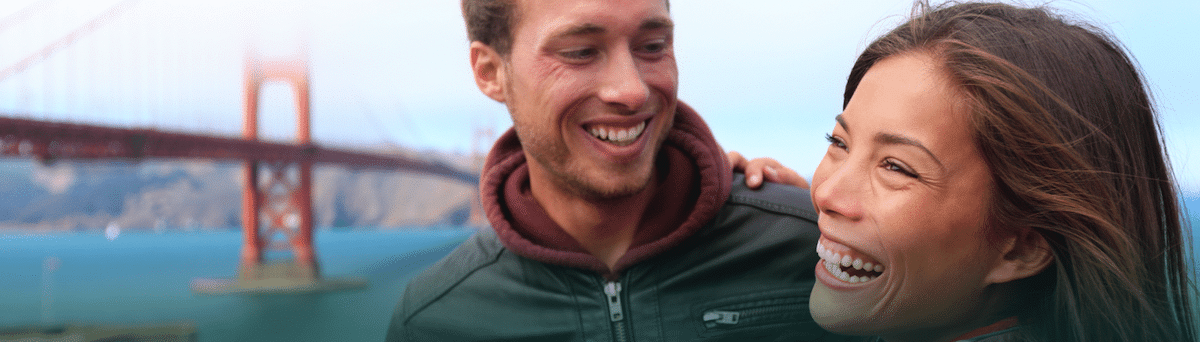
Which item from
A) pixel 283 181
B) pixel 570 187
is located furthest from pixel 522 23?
pixel 283 181

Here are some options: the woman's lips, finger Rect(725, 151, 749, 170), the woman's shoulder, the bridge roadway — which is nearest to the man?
finger Rect(725, 151, 749, 170)

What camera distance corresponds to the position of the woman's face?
1.38 meters

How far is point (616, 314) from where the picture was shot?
2.07 meters

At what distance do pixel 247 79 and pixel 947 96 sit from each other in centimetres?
2913

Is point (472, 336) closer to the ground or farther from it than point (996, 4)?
closer to the ground

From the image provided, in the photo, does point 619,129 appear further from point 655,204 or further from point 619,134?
point 655,204

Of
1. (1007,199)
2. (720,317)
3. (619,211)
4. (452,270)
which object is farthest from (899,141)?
(452,270)

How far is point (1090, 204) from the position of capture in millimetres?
1371

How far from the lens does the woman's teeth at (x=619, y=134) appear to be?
202 cm

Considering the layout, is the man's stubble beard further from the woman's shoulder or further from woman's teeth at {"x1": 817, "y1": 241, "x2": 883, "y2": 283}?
the woman's shoulder

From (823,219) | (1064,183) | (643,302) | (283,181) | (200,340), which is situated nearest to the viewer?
(1064,183)

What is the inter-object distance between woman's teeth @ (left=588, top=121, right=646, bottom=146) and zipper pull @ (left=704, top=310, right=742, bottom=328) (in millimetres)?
470

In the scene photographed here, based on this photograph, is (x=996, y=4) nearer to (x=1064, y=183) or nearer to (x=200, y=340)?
(x=1064, y=183)

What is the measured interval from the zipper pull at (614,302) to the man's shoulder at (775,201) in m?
0.38
